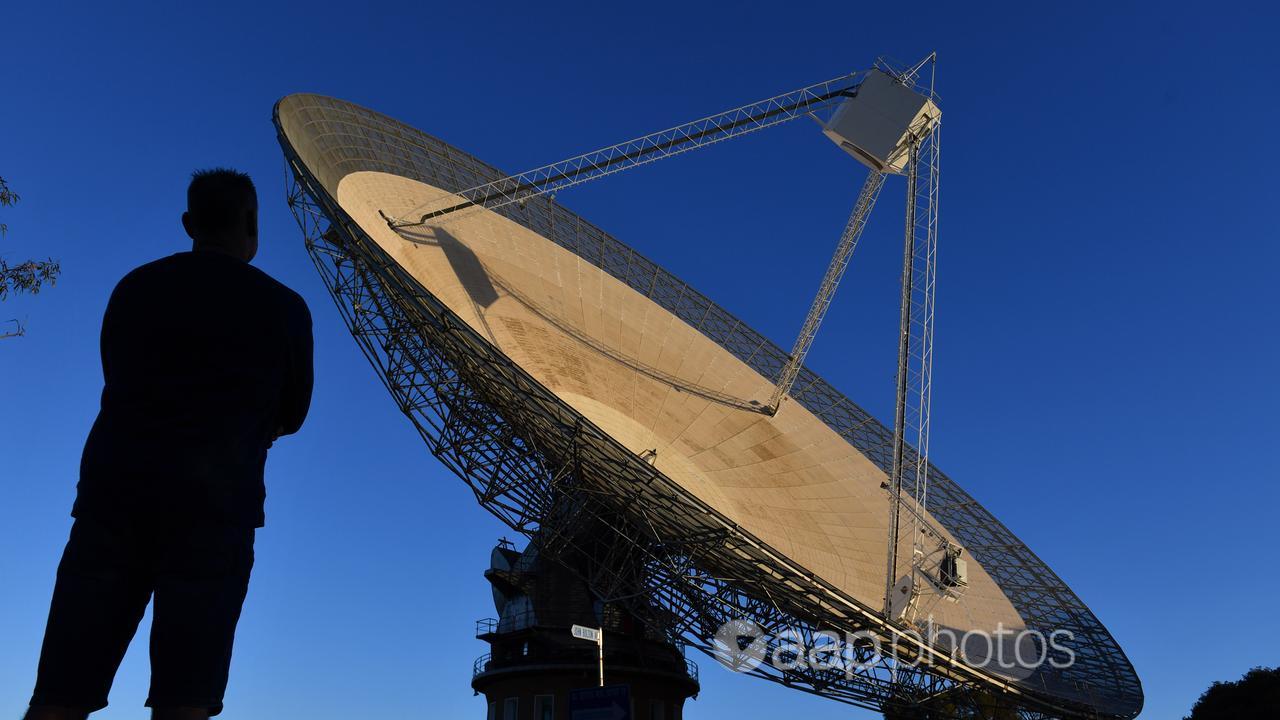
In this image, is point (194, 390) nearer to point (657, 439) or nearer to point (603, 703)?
point (603, 703)

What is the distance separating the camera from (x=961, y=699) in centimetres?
3275

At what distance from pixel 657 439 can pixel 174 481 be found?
32.6m

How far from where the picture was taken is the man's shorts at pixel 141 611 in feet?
9.92

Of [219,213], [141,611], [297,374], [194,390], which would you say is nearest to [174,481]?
[194,390]

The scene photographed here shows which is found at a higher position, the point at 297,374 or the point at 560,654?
the point at 560,654

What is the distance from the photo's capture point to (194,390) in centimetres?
327

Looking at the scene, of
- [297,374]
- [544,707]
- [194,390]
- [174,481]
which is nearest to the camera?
[174,481]

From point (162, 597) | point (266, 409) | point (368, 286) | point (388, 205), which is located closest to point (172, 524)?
point (162, 597)

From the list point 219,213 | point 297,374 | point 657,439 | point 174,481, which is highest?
point 657,439

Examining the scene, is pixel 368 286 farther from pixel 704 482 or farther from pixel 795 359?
pixel 795 359

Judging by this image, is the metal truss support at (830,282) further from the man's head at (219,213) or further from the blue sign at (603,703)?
the man's head at (219,213)

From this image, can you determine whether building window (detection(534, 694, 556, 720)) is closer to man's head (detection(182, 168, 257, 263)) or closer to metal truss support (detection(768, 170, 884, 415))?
metal truss support (detection(768, 170, 884, 415))

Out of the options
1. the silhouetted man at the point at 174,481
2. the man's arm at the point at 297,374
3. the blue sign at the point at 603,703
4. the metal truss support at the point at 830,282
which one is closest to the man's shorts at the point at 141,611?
the silhouetted man at the point at 174,481

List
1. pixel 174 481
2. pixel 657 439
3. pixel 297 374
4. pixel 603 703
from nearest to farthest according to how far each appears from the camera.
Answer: pixel 174 481, pixel 297 374, pixel 603 703, pixel 657 439
